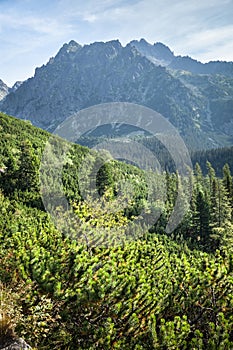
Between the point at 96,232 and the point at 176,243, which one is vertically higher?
the point at 96,232

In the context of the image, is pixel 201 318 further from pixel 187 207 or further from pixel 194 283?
pixel 187 207

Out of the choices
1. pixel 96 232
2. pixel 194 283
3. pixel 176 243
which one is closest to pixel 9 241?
pixel 96 232

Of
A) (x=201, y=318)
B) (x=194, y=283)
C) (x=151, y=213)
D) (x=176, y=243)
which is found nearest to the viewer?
(x=201, y=318)

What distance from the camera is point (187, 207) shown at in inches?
2249

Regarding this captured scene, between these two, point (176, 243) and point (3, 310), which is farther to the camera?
point (176, 243)

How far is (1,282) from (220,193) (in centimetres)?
4255

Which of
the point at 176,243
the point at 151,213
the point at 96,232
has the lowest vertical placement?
the point at 176,243

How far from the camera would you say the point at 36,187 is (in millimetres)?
38250

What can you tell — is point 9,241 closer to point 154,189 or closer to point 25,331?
point 25,331

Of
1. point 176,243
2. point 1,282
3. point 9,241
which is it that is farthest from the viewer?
point 176,243

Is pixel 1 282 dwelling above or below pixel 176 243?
above

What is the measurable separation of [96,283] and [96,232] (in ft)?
28.0

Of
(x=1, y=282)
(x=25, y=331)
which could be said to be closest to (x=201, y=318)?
(x=25, y=331)

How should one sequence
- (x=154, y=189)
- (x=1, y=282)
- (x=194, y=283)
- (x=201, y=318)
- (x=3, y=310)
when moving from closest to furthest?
(x=3, y=310), (x=1, y=282), (x=201, y=318), (x=194, y=283), (x=154, y=189)
